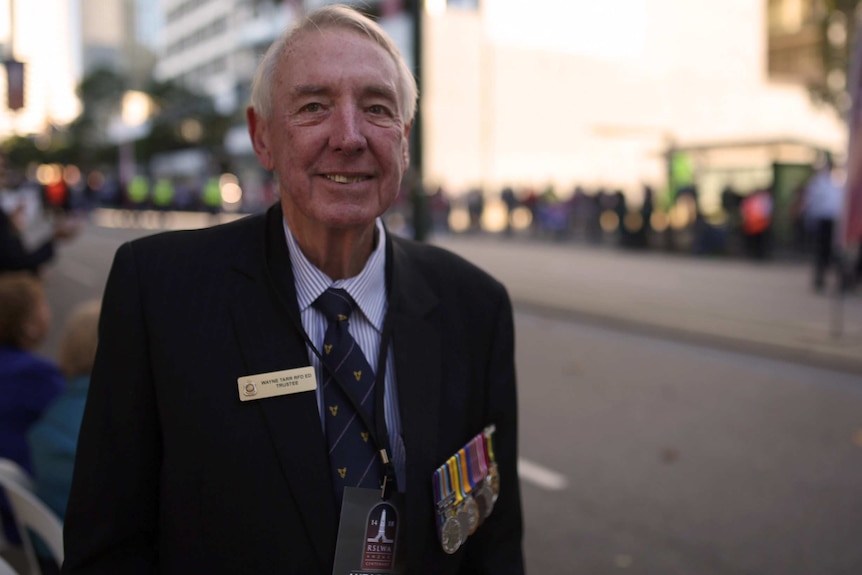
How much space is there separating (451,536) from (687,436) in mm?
4661

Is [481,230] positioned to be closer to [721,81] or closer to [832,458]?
[832,458]

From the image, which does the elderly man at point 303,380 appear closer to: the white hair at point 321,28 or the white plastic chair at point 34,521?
the white hair at point 321,28

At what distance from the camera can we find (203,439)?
1.60 m

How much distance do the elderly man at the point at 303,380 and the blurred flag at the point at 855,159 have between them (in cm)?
772

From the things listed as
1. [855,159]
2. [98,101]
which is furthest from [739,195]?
[98,101]

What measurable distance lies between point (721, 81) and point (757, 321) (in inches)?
1834

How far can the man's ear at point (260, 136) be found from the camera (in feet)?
6.01

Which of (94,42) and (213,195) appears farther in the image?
(94,42)

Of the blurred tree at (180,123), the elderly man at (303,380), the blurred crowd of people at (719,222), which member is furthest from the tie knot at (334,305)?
the blurred tree at (180,123)

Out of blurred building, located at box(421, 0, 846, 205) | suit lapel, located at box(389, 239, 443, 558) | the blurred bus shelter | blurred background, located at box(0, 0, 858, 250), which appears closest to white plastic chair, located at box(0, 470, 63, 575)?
suit lapel, located at box(389, 239, 443, 558)

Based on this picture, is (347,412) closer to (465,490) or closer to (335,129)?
(465,490)

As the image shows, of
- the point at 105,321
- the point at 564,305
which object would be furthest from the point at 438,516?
the point at 564,305

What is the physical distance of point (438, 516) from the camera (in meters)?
1.71

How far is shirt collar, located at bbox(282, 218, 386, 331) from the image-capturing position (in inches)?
70.1
